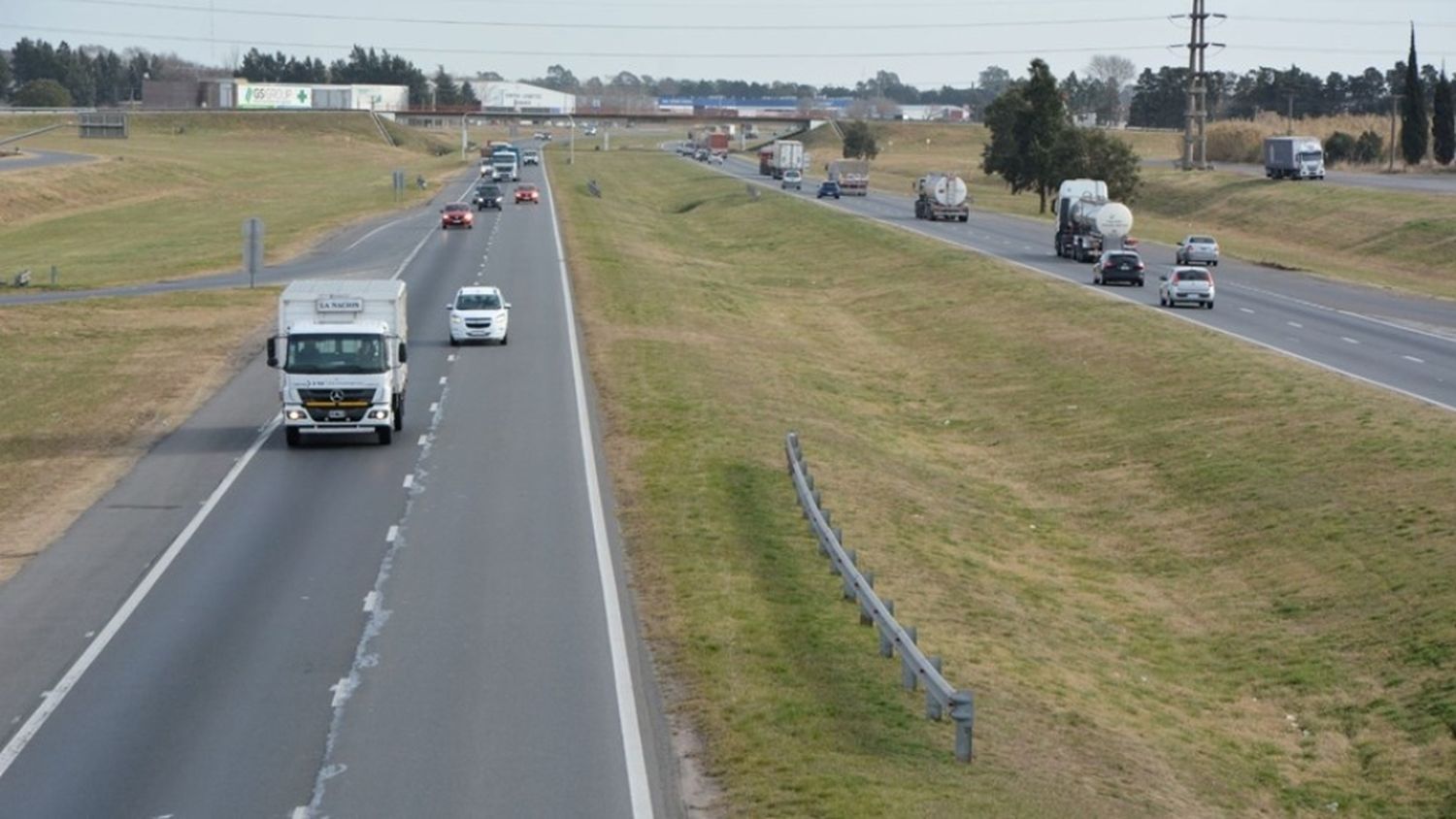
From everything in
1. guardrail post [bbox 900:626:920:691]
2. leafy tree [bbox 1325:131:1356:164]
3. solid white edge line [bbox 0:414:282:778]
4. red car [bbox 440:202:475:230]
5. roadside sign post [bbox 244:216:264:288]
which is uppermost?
leafy tree [bbox 1325:131:1356:164]

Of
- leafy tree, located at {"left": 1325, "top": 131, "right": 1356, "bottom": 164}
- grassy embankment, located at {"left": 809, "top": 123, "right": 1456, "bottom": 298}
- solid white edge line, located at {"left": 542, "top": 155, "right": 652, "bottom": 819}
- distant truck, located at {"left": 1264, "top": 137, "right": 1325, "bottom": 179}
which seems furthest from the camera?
leafy tree, located at {"left": 1325, "top": 131, "right": 1356, "bottom": 164}

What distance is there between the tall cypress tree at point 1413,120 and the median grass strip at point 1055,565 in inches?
3586

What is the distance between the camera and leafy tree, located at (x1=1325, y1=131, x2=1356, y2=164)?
160 m

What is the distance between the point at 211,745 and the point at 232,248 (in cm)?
7625

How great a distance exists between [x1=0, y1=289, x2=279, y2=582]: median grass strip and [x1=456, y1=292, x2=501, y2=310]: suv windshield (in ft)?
18.6

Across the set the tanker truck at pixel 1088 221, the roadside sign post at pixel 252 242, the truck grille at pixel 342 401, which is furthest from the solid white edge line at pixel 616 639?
the tanker truck at pixel 1088 221

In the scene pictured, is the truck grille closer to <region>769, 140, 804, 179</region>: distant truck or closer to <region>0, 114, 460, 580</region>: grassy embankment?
<region>0, 114, 460, 580</region>: grassy embankment

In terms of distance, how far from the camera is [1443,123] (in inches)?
5561

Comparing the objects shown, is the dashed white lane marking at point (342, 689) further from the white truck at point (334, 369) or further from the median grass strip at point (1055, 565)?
the white truck at point (334, 369)

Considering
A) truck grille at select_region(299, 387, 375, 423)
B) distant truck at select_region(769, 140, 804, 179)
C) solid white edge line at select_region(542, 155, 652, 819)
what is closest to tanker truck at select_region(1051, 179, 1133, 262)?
solid white edge line at select_region(542, 155, 652, 819)

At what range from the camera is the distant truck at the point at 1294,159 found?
425ft

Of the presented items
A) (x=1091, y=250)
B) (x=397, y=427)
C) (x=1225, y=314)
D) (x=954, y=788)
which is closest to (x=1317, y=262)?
(x=1091, y=250)

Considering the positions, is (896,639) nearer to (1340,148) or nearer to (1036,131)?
(1036,131)

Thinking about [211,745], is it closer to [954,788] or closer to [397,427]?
[954,788]
